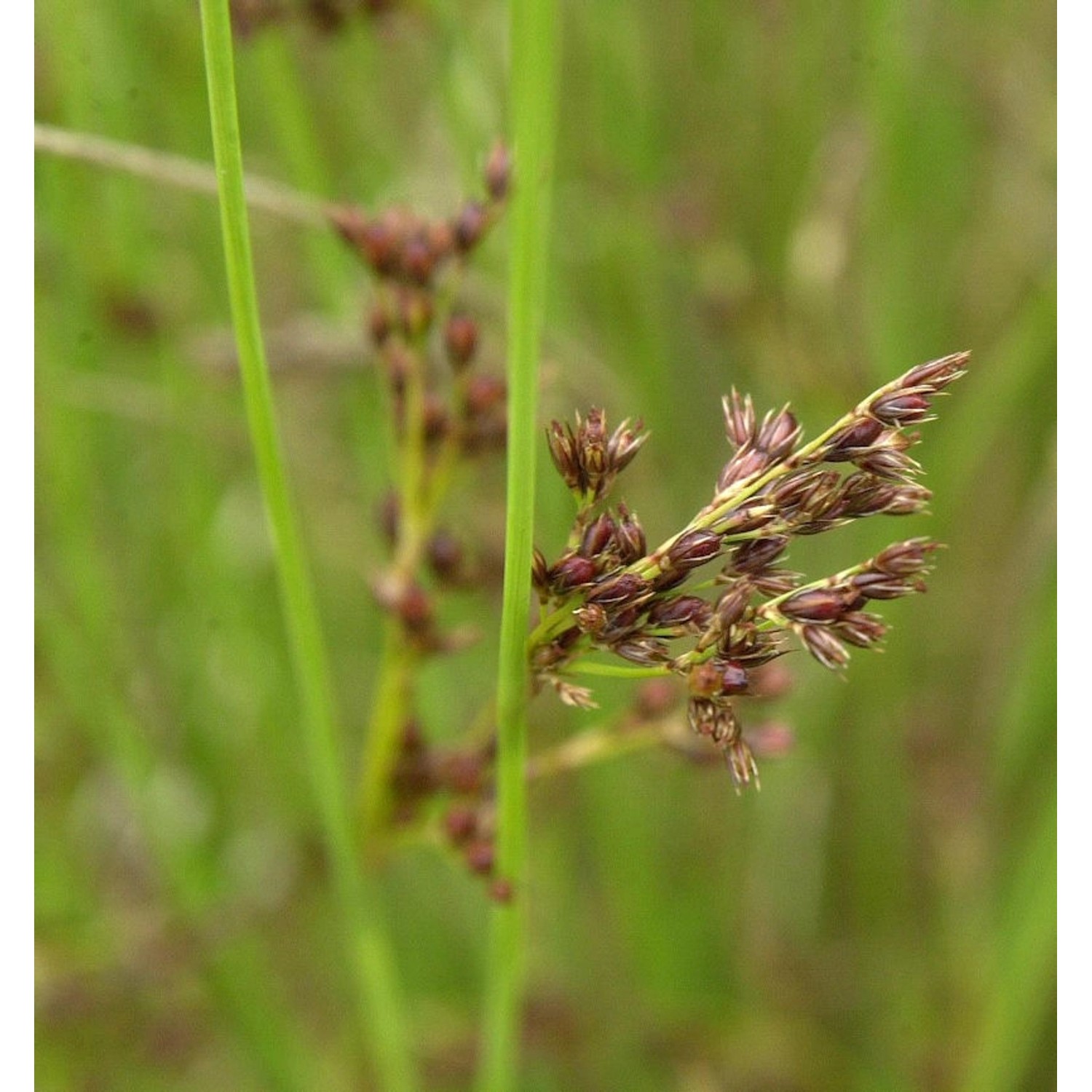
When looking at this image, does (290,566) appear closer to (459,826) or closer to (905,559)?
(459,826)

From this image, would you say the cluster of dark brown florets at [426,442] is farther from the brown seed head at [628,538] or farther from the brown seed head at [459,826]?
the brown seed head at [628,538]

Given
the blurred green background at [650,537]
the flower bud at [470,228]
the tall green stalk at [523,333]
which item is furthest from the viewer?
the blurred green background at [650,537]

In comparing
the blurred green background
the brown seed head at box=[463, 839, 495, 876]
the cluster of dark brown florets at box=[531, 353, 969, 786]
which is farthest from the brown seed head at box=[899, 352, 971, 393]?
the blurred green background

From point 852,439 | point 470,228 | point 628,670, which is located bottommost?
point 628,670

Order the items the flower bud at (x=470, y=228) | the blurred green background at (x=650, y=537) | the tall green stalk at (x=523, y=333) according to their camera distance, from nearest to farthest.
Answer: the tall green stalk at (x=523, y=333) < the flower bud at (x=470, y=228) < the blurred green background at (x=650, y=537)

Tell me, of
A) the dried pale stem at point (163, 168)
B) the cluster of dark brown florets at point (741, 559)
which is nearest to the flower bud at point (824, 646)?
the cluster of dark brown florets at point (741, 559)

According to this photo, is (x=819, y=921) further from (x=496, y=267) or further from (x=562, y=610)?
(x=562, y=610)

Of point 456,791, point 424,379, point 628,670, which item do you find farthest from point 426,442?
point 628,670
